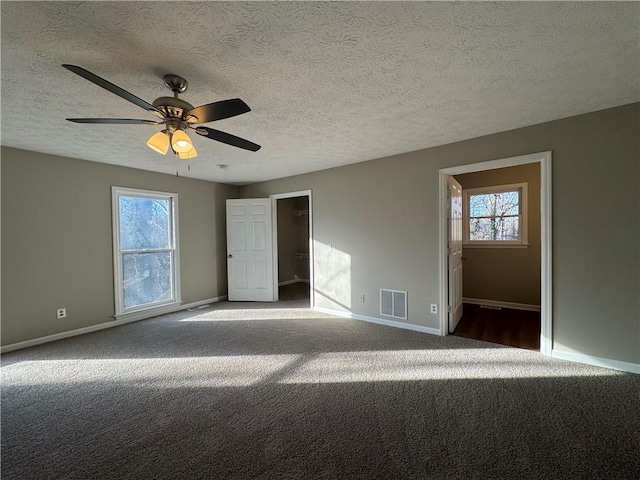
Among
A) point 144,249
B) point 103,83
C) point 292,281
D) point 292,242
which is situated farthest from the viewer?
point 292,242

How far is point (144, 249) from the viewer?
14.6ft

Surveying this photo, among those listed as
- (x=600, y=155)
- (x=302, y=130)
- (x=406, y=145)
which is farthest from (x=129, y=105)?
(x=600, y=155)

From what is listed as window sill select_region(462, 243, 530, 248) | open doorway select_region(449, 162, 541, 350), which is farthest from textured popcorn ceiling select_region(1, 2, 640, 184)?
window sill select_region(462, 243, 530, 248)

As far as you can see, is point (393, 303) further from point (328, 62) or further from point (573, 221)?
Answer: point (328, 62)

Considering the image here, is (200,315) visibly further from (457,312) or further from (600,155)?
(600,155)

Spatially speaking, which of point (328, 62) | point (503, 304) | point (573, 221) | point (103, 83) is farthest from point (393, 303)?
point (103, 83)

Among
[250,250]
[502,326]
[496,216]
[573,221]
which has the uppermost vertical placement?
[496,216]

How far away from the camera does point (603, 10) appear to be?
4.44 feet

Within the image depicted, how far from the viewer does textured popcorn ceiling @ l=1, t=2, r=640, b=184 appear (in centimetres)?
135

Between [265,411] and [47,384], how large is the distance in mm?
2051

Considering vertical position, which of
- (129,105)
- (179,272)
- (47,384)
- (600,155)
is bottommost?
(47,384)

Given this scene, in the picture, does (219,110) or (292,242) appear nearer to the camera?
(219,110)

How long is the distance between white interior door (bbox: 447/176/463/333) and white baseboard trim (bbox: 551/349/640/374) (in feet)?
3.49

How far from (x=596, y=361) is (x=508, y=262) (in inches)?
91.6
